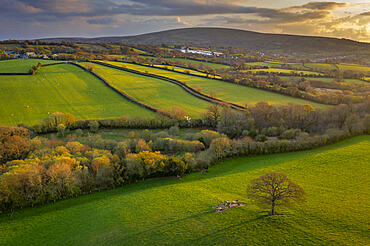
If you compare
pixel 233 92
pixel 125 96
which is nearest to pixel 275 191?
pixel 125 96

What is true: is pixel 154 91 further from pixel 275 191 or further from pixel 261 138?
pixel 275 191

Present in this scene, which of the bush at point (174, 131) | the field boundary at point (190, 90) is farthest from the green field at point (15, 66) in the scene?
the bush at point (174, 131)

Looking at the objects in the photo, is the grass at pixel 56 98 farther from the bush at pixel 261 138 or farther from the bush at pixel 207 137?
the bush at pixel 261 138

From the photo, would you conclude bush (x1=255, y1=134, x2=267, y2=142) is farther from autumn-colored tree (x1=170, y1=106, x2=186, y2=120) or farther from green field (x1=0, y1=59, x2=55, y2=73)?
green field (x1=0, y1=59, x2=55, y2=73)

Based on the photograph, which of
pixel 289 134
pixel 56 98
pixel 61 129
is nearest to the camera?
pixel 289 134

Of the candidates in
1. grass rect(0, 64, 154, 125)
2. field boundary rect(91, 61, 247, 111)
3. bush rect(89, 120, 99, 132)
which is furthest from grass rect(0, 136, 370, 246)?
field boundary rect(91, 61, 247, 111)
